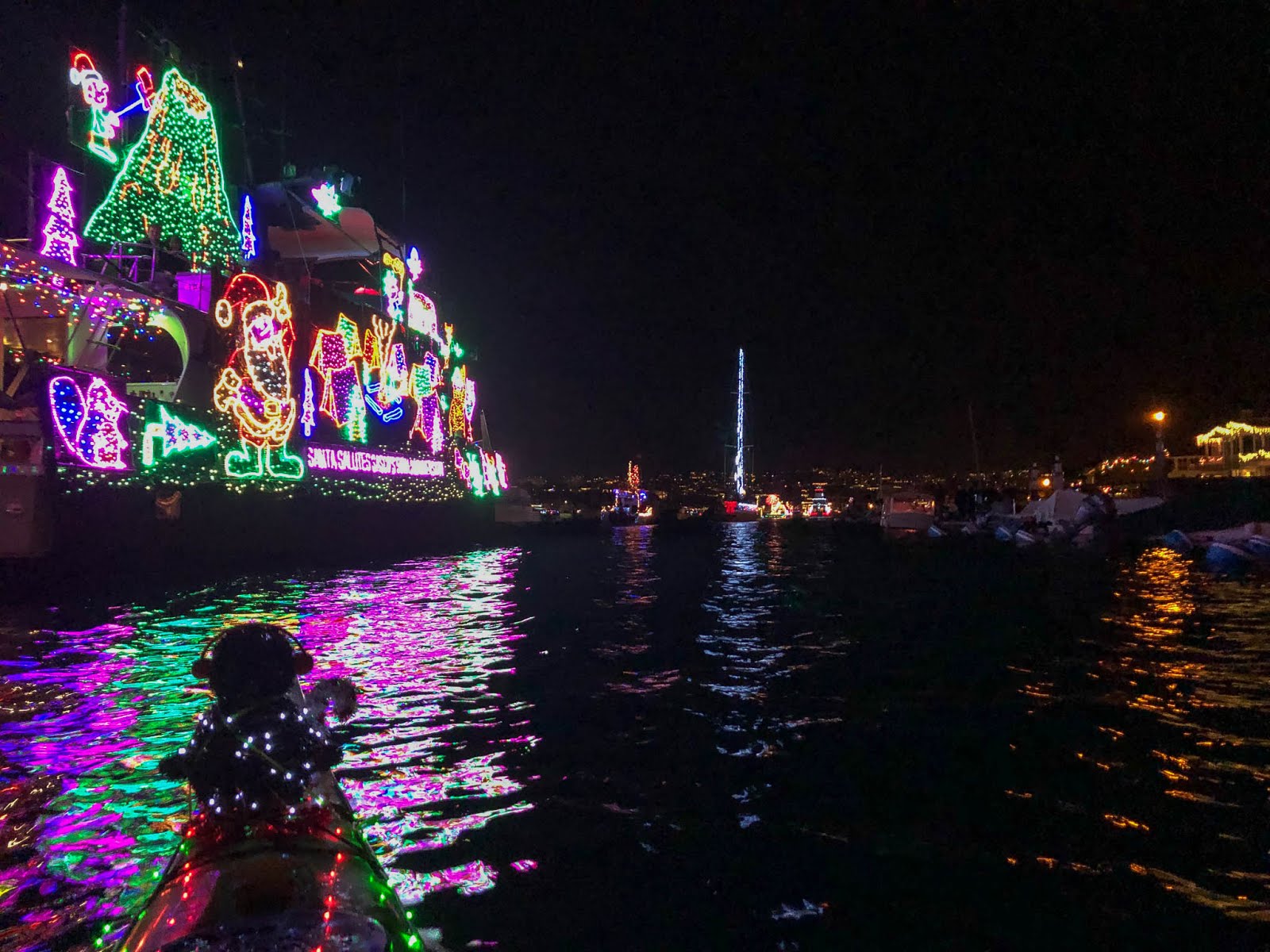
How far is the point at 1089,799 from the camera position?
17.3ft

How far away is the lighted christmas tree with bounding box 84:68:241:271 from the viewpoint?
18609 mm

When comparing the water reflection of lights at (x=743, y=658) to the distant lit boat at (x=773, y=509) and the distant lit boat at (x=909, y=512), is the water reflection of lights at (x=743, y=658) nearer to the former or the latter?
the distant lit boat at (x=909, y=512)

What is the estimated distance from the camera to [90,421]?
16.8 metres

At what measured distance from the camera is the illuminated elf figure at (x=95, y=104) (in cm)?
1795

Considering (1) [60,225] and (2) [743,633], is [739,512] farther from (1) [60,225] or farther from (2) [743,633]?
(2) [743,633]

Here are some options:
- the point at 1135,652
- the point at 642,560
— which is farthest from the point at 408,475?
the point at 1135,652

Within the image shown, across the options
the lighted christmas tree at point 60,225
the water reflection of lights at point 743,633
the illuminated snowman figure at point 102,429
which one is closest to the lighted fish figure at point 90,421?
the illuminated snowman figure at point 102,429

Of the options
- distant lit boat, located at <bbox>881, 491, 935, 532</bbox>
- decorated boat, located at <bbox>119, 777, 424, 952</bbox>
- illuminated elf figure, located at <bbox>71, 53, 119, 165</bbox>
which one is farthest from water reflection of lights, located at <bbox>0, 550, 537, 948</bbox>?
distant lit boat, located at <bbox>881, 491, 935, 532</bbox>

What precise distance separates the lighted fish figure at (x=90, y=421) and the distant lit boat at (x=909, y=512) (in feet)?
139

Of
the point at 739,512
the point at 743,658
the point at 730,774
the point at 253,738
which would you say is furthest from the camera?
the point at 739,512

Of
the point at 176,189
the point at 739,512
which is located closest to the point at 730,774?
the point at 176,189

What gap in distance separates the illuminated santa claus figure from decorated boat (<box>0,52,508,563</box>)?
5cm

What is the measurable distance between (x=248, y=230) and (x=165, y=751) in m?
21.1

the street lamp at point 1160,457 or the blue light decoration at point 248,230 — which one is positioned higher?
the blue light decoration at point 248,230
